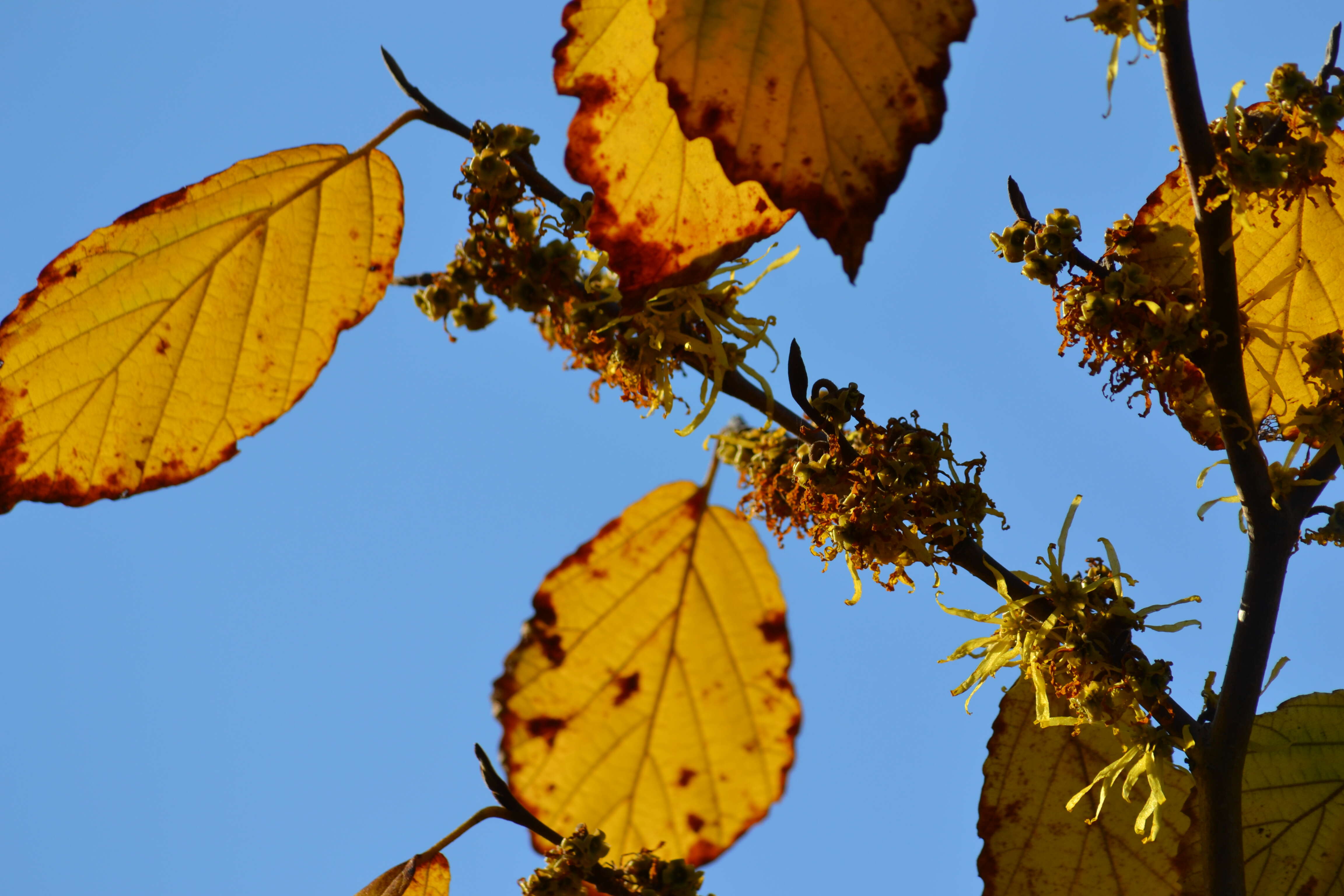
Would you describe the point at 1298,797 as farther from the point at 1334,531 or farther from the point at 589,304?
the point at 589,304

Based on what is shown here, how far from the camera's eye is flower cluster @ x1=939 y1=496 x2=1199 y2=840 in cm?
107

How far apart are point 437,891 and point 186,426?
0.58 meters

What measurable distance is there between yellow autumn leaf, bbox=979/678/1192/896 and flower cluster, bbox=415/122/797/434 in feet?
1.66

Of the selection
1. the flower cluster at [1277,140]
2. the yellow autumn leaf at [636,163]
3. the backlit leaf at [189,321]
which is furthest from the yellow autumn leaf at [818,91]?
the backlit leaf at [189,321]

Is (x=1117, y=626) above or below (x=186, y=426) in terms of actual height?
below

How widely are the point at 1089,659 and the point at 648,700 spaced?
509 mm

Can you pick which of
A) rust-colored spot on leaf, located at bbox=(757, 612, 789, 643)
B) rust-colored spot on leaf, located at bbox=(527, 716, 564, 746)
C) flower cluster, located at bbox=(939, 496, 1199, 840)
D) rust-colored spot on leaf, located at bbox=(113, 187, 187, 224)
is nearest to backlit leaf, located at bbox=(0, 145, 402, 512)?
rust-colored spot on leaf, located at bbox=(113, 187, 187, 224)

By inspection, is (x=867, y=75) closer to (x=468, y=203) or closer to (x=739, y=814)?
(x=468, y=203)

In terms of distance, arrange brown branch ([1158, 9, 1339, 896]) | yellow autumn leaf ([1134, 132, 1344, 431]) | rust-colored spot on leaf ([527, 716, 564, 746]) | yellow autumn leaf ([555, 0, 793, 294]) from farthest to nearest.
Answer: rust-colored spot on leaf ([527, 716, 564, 746]) < yellow autumn leaf ([1134, 132, 1344, 431]) < brown branch ([1158, 9, 1339, 896]) < yellow autumn leaf ([555, 0, 793, 294])

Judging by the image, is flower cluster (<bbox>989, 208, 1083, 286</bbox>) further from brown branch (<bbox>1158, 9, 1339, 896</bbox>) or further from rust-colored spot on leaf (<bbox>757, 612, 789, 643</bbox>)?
rust-colored spot on leaf (<bbox>757, 612, 789, 643</bbox>)

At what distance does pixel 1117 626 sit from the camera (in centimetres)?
113

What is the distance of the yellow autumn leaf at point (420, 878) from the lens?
3.73 feet

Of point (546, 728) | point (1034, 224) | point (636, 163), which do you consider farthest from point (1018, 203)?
point (546, 728)

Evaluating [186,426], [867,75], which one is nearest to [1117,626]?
[867,75]
